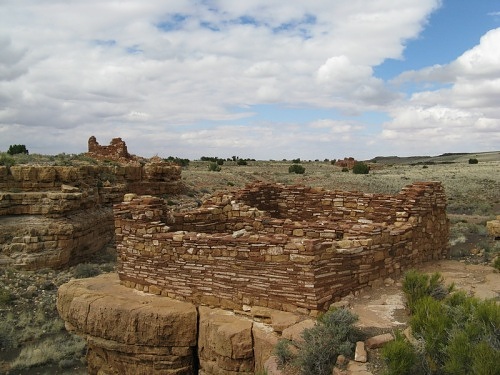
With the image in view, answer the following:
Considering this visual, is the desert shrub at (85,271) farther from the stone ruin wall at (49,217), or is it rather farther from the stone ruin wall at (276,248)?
the stone ruin wall at (276,248)

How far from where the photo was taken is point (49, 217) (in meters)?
15.7

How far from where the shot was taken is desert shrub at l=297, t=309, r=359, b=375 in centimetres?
473

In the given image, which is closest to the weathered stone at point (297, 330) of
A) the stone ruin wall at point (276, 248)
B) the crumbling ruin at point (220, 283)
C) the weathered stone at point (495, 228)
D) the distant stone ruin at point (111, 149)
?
the crumbling ruin at point (220, 283)

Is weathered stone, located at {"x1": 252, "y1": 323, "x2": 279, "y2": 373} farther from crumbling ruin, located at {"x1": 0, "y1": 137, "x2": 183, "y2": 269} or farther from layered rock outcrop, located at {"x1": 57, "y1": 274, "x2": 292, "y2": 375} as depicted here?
crumbling ruin, located at {"x1": 0, "y1": 137, "x2": 183, "y2": 269}

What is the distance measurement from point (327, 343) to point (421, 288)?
1835mm

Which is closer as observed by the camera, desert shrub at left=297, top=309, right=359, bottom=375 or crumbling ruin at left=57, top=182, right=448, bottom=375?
desert shrub at left=297, top=309, right=359, bottom=375

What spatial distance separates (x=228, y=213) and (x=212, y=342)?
4037 mm

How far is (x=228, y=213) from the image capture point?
10211 mm

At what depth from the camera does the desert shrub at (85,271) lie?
14.9 meters

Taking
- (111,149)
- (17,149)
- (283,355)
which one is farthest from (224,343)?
(17,149)

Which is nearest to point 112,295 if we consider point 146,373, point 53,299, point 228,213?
point 146,373

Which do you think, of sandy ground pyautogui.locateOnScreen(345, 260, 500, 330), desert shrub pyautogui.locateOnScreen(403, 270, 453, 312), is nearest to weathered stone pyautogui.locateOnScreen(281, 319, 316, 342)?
sandy ground pyautogui.locateOnScreen(345, 260, 500, 330)

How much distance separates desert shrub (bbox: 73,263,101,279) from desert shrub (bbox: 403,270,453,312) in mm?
11641

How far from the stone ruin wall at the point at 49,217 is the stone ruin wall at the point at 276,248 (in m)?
7.68
